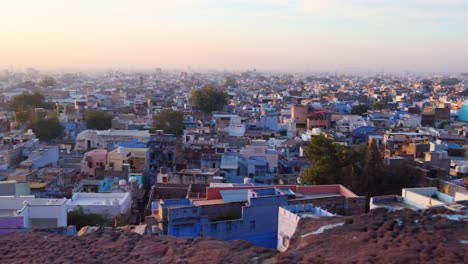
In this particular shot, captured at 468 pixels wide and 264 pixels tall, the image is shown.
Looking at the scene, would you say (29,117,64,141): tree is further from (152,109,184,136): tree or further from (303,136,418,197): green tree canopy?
(303,136,418,197): green tree canopy

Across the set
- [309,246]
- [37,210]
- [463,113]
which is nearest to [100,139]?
[37,210]

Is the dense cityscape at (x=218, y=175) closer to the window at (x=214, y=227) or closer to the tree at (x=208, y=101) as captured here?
the window at (x=214, y=227)

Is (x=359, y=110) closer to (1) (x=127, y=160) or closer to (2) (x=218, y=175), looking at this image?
(2) (x=218, y=175)

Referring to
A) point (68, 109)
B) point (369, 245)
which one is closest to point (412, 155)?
point (369, 245)

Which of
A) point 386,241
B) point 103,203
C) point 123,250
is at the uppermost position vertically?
point 386,241

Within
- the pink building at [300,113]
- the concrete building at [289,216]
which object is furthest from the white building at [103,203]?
the pink building at [300,113]
